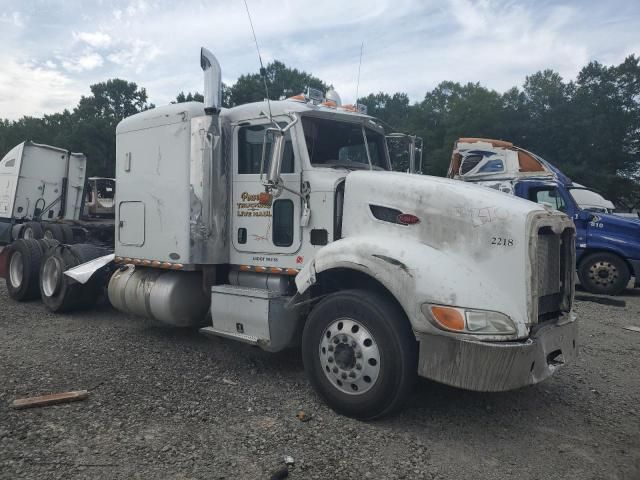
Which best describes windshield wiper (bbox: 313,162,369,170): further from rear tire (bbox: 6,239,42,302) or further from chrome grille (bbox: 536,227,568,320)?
rear tire (bbox: 6,239,42,302)

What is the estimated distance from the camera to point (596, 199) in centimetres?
1443

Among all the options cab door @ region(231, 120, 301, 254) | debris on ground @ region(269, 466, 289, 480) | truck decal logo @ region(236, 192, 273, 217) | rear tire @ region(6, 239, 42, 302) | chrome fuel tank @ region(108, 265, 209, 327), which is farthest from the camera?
rear tire @ region(6, 239, 42, 302)

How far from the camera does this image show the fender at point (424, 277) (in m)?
3.73

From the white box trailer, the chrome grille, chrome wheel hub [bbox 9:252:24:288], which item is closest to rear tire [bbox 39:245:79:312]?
chrome wheel hub [bbox 9:252:24:288]

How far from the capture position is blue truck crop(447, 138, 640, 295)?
1053 cm

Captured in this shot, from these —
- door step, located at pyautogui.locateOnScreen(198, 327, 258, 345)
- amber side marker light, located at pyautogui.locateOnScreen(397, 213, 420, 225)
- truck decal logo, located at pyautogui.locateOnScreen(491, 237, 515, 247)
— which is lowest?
door step, located at pyautogui.locateOnScreen(198, 327, 258, 345)

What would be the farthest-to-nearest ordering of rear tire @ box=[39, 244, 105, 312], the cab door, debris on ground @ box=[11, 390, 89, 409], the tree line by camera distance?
the tree line
rear tire @ box=[39, 244, 105, 312]
the cab door
debris on ground @ box=[11, 390, 89, 409]

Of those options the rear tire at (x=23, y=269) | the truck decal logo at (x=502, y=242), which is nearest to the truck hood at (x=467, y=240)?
the truck decal logo at (x=502, y=242)

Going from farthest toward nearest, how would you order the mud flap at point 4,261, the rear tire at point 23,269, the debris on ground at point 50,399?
the mud flap at point 4,261
the rear tire at point 23,269
the debris on ground at point 50,399

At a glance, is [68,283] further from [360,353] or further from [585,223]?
[585,223]

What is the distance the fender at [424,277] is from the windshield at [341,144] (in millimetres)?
1336

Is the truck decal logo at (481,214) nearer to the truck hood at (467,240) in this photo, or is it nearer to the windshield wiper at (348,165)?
the truck hood at (467,240)

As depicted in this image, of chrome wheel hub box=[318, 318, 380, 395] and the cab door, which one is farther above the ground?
the cab door

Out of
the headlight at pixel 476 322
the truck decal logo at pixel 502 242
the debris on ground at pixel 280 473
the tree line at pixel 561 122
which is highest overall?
the tree line at pixel 561 122
